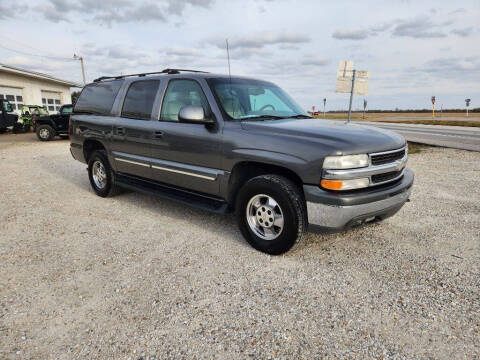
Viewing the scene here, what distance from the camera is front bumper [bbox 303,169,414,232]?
2865mm

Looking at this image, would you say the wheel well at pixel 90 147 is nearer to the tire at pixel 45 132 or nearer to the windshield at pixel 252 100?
the windshield at pixel 252 100

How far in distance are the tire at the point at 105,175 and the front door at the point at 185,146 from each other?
1360 mm

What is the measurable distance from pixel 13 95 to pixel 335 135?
1021 inches

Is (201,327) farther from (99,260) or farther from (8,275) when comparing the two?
(8,275)

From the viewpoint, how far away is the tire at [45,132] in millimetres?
15555

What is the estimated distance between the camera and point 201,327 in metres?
2.32

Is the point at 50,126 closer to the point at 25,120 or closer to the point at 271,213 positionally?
the point at 25,120

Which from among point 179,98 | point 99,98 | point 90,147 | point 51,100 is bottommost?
point 90,147

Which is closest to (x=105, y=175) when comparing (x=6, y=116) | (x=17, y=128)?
(x=6, y=116)

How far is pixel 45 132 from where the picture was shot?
1566cm

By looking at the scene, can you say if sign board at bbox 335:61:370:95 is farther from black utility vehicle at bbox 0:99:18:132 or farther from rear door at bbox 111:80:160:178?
black utility vehicle at bbox 0:99:18:132

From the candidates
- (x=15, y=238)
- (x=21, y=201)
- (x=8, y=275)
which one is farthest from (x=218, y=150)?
(x=21, y=201)

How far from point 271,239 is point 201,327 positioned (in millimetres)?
1276

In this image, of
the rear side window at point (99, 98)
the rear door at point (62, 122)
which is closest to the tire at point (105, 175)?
the rear side window at point (99, 98)
